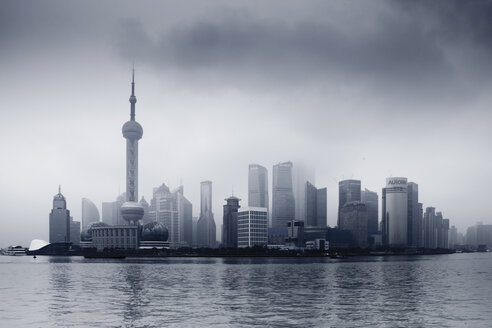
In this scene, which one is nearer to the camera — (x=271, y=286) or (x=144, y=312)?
(x=144, y=312)

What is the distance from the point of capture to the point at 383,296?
250 feet

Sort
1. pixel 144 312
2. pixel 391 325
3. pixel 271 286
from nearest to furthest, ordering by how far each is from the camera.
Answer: pixel 391 325 → pixel 144 312 → pixel 271 286

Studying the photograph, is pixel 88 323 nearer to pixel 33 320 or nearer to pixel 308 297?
pixel 33 320

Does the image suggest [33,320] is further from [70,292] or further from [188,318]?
[70,292]

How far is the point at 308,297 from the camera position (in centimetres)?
7331

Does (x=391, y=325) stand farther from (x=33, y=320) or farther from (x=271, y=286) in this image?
(x=271, y=286)

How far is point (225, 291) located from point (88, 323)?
3318 cm

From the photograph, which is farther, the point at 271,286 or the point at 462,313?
the point at 271,286

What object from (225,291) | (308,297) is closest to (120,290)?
(225,291)

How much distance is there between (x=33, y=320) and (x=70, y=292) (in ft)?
93.5

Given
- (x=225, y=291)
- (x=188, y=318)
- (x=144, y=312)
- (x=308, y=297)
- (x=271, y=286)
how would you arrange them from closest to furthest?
(x=188, y=318), (x=144, y=312), (x=308, y=297), (x=225, y=291), (x=271, y=286)

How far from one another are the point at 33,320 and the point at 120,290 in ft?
99.9

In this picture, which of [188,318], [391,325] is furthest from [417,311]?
[188,318]

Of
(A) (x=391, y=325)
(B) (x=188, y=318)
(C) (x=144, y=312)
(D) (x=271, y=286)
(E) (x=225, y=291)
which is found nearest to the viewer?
(A) (x=391, y=325)
